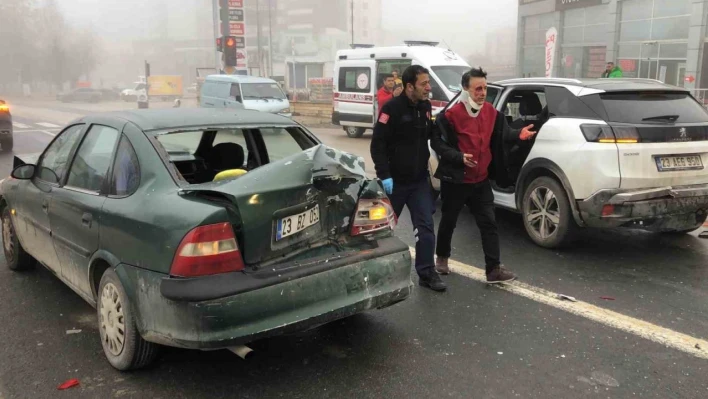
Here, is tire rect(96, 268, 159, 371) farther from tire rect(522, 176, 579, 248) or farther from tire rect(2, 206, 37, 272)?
tire rect(522, 176, 579, 248)

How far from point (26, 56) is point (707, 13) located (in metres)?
70.5

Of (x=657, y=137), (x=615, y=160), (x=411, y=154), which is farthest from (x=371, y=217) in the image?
(x=657, y=137)

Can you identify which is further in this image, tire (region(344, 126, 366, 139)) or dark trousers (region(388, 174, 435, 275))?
tire (region(344, 126, 366, 139))

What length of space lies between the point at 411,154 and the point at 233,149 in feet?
4.40

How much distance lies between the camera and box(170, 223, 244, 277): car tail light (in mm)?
2828

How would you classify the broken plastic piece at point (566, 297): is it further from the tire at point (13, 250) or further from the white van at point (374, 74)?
the white van at point (374, 74)

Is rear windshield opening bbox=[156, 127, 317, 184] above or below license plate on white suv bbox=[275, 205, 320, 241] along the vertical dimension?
above

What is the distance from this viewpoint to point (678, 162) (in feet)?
16.4

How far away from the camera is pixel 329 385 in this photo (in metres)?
3.09

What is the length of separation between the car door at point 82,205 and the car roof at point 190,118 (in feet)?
0.48

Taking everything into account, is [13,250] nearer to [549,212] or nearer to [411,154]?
[411,154]

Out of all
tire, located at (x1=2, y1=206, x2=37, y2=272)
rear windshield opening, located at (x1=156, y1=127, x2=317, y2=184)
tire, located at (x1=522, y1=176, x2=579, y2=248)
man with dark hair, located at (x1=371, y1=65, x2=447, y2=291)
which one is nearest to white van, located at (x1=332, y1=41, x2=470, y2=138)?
tire, located at (x1=522, y1=176, x2=579, y2=248)

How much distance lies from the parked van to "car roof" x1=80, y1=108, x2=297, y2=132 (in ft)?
42.6


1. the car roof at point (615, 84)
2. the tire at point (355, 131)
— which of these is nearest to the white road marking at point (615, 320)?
the car roof at point (615, 84)
